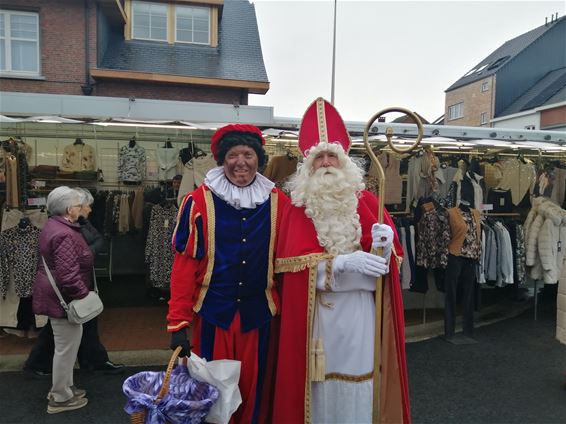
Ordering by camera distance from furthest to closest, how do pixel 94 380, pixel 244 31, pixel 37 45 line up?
pixel 244 31 → pixel 37 45 → pixel 94 380

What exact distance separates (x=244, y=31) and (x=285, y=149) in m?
13.3

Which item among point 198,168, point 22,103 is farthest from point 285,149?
point 22,103

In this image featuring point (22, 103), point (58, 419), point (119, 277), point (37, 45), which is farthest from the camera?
point (37, 45)

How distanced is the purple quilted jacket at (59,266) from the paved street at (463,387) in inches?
32.3

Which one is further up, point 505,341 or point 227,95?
point 227,95

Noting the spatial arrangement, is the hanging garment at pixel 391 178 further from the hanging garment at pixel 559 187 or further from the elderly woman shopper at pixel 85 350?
the elderly woman shopper at pixel 85 350

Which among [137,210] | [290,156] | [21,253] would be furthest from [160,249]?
[290,156]

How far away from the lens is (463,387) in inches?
156

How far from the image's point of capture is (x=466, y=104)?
3092cm

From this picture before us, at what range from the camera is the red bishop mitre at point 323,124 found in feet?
8.20

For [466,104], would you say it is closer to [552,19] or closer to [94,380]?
[552,19]

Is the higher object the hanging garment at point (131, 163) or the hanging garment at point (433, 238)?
the hanging garment at point (131, 163)

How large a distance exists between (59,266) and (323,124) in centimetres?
223

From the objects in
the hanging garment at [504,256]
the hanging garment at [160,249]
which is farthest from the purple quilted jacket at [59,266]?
the hanging garment at [504,256]
